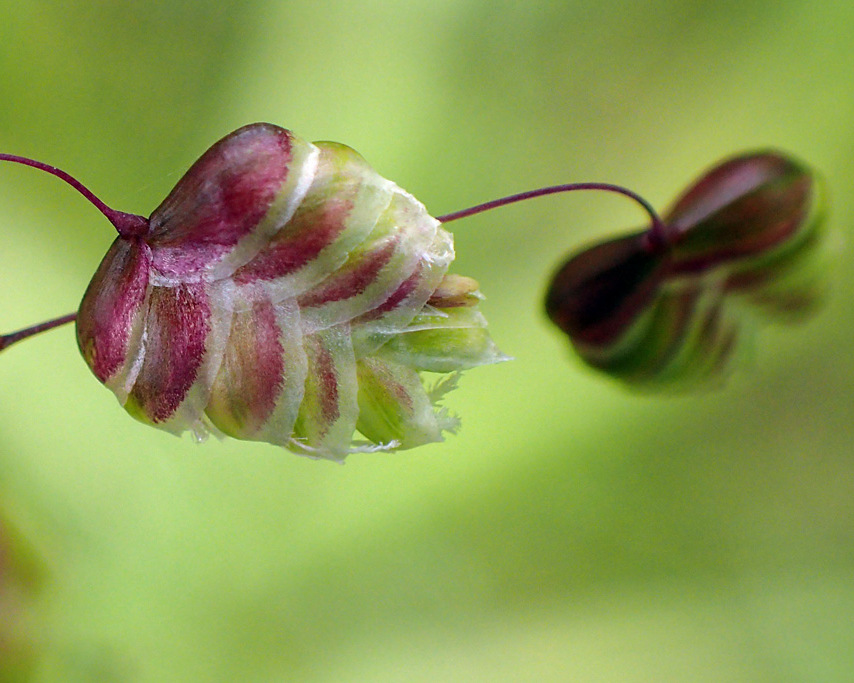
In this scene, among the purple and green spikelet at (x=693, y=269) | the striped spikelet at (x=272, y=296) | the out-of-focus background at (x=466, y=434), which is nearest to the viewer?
the striped spikelet at (x=272, y=296)

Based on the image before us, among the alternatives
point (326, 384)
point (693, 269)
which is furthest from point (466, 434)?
A: point (326, 384)

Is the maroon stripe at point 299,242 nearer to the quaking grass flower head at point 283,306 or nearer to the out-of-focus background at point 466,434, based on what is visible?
the quaking grass flower head at point 283,306

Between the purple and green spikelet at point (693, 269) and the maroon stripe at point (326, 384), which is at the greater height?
the purple and green spikelet at point (693, 269)

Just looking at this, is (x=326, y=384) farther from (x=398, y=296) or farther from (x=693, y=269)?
(x=693, y=269)

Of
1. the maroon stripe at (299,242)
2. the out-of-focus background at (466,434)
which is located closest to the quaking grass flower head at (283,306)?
the maroon stripe at (299,242)

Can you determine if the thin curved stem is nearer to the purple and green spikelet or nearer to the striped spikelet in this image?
the striped spikelet

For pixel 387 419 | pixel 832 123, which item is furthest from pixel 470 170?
pixel 387 419
